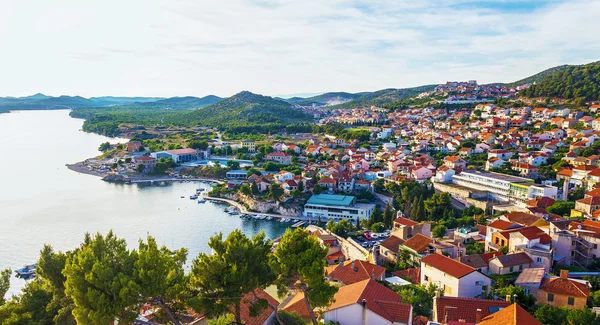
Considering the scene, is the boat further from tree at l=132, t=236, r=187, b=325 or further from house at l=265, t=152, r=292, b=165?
house at l=265, t=152, r=292, b=165

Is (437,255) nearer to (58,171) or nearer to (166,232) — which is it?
(166,232)

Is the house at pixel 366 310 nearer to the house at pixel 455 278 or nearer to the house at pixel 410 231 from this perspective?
the house at pixel 455 278

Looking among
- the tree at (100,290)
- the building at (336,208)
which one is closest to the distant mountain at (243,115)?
the building at (336,208)

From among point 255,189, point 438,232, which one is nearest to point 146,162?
point 255,189

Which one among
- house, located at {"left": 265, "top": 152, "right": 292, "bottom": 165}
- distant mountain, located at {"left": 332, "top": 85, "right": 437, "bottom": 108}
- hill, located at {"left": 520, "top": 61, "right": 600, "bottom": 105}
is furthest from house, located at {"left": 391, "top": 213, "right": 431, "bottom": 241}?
distant mountain, located at {"left": 332, "top": 85, "right": 437, "bottom": 108}

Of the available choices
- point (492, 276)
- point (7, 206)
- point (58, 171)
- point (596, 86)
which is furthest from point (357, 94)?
point (492, 276)

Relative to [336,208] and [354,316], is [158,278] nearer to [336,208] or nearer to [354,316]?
[354,316]
